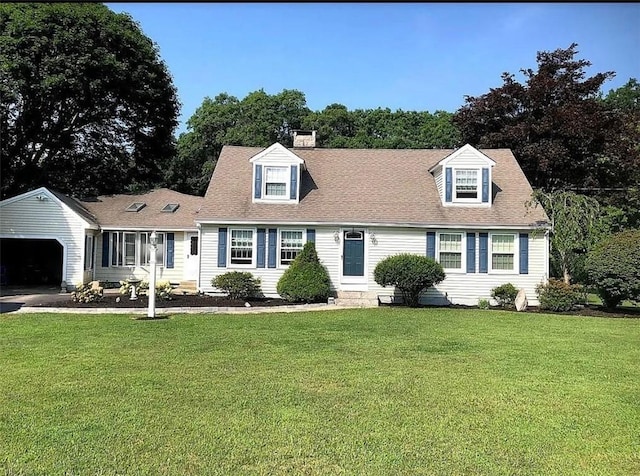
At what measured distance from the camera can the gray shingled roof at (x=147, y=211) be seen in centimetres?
2186

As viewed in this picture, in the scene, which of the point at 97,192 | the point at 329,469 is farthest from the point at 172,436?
the point at 97,192

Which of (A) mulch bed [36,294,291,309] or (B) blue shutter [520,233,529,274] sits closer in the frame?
(A) mulch bed [36,294,291,309]

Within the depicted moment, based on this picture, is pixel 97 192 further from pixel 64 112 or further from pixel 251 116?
pixel 251 116

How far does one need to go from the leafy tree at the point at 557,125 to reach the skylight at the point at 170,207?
15.7m

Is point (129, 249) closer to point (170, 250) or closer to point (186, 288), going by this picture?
point (170, 250)

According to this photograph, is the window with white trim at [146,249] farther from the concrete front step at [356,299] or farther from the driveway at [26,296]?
the concrete front step at [356,299]

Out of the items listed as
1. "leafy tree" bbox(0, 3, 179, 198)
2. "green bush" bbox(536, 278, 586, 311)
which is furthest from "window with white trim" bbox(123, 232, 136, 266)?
"green bush" bbox(536, 278, 586, 311)

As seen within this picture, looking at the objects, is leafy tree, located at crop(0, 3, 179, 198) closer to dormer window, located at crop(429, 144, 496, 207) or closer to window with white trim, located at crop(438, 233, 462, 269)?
dormer window, located at crop(429, 144, 496, 207)

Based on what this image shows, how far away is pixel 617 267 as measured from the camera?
1631 centimetres

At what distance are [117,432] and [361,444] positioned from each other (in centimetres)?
225

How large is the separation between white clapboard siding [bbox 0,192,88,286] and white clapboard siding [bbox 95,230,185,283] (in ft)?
4.78

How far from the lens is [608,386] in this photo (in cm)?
718

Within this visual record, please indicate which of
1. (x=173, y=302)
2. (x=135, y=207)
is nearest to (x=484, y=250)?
(x=173, y=302)

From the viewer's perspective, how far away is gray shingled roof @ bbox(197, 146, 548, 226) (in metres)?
18.9
